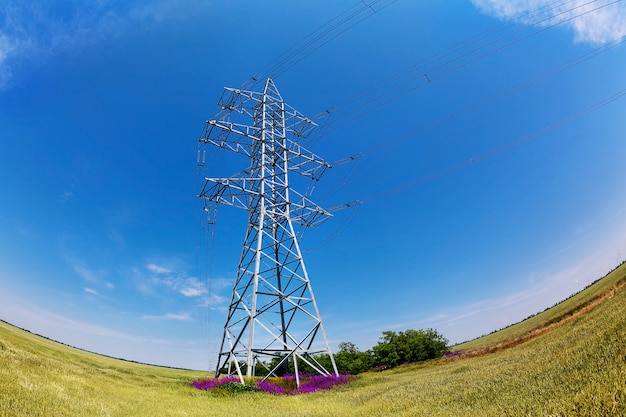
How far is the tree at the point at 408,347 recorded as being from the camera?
5416 cm

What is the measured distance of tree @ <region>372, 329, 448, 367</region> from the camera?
2132 inches

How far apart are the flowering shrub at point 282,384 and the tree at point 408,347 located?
1508 inches

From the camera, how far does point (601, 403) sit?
5.17 meters

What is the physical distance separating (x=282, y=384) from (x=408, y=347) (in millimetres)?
42519

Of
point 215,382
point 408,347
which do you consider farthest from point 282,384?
point 408,347

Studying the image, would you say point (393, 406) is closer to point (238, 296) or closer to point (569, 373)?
point (569, 373)

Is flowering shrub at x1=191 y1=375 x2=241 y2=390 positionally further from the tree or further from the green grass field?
the tree

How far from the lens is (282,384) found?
64.3 ft

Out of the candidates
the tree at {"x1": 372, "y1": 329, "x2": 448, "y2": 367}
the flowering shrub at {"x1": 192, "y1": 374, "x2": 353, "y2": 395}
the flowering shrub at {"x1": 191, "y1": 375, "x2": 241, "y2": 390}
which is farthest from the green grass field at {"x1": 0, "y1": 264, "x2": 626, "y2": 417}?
the tree at {"x1": 372, "y1": 329, "x2": 448, "y2": 367}

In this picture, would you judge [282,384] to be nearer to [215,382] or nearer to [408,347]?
[215,382]

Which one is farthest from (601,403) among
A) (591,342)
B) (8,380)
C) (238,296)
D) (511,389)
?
(238,296)

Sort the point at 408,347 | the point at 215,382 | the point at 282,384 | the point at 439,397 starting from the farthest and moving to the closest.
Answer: the point at 408,347 → the point at 282,384 → the point at 215,382 → the point at 439,397

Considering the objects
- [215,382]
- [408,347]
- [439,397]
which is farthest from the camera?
[408,347]

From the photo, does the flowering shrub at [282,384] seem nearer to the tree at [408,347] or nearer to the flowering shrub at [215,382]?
the flowering shrub at [215,382]
